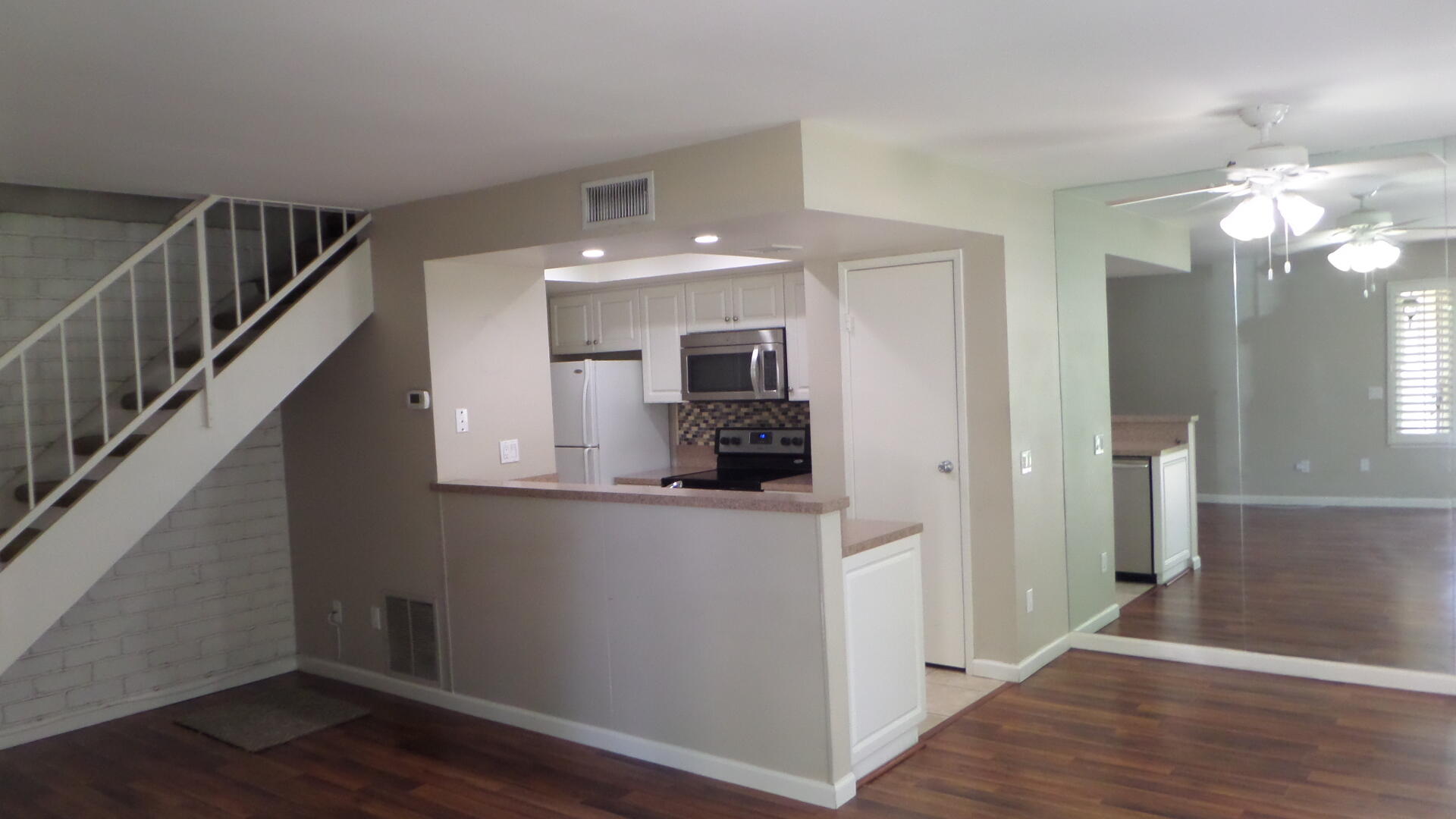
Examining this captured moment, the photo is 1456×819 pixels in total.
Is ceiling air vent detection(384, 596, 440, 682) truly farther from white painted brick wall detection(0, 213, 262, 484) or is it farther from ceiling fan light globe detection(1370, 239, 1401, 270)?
ceiling fan light globe detection(1370, 239, 1401, 270)

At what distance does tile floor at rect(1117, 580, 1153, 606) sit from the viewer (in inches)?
211

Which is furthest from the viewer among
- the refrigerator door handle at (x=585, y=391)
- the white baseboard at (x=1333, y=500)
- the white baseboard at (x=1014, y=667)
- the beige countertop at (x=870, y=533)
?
the refrigerator door handle at (x=585, y=391)

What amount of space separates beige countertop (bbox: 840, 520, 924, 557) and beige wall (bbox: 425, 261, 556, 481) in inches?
69.8

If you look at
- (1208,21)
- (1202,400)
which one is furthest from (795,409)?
(1208,21)

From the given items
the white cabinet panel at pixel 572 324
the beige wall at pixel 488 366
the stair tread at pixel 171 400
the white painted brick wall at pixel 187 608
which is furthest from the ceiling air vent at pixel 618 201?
the white cabinet panel at pixel 572 324

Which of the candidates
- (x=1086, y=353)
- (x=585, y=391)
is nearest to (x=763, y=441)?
(x=585, y=391)

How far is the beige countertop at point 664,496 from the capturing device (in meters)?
3.41

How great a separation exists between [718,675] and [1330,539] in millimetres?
2768

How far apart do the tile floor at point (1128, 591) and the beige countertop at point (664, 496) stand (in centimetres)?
239

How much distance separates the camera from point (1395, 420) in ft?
13.7

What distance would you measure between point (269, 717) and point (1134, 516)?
4.41 m

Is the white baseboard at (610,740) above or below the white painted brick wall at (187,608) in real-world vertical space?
below

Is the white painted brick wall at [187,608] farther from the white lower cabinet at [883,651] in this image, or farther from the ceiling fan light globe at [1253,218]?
the ceiling fan light globe at [1253,218]

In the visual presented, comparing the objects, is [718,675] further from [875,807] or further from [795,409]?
[795,409]
